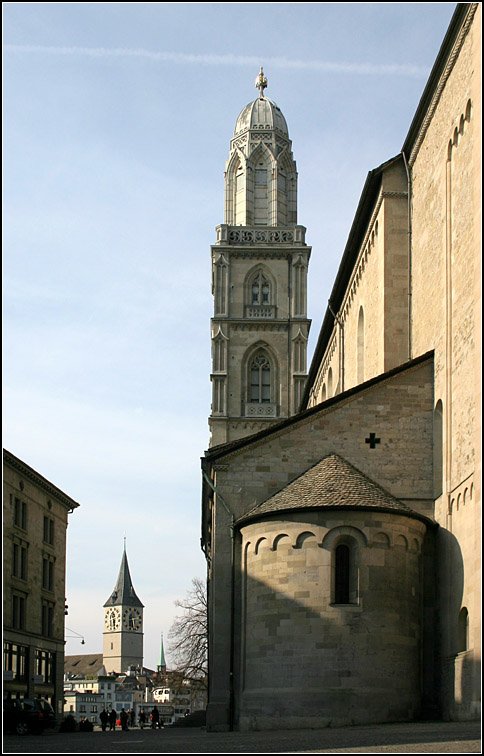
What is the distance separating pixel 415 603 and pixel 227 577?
5.12 metres

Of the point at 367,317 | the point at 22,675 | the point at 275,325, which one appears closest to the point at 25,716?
the point at 22,675

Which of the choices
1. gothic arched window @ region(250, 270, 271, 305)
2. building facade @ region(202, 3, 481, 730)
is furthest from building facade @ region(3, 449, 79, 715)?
gothic arched window @ region(250, 270, 271, 305)

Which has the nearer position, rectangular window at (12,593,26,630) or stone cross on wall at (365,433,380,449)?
stone cross on wall at (365,433,380,449)

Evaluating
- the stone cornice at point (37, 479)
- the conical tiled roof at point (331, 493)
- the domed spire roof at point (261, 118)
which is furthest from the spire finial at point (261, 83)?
the conical tiled roof at point (331, 493)

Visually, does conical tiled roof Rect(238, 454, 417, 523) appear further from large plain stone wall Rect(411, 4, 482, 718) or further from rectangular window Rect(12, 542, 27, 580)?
rectangular window Rect(12, 542, 27, 580)

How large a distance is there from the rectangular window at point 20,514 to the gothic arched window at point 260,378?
1135 inches

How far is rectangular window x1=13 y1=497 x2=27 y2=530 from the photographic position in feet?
190

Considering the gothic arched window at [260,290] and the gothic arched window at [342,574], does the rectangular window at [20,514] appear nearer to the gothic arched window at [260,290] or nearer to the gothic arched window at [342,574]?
the gothic arched window at [342,574]

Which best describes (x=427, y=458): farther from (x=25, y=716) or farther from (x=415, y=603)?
(x=25, y=716)

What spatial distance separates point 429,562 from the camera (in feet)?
100

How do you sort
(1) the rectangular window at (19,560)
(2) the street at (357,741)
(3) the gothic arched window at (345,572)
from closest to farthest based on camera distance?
(2) the street at (357,741)
(3) the gothic arched window at (345,572)
(1) the rectangular window at (19,560)

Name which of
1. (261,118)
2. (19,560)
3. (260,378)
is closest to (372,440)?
(19,560)

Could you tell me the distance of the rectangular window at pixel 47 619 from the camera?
6219 cm

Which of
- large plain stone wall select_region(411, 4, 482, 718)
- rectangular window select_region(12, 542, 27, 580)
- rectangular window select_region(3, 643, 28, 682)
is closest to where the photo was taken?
large plain stone wall select_region(411, 4, 482, 718)
